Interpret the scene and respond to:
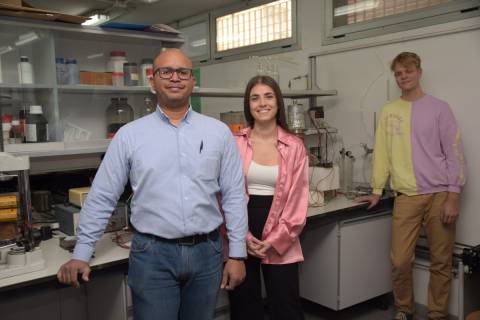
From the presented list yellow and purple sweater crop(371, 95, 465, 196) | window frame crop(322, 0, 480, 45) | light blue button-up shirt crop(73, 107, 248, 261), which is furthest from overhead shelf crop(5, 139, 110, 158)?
window frame crop(322, 0, 480, 45)

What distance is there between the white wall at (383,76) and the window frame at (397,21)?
42 mm

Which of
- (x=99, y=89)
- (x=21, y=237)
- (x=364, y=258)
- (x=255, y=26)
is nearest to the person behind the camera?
(x=21, y=237)

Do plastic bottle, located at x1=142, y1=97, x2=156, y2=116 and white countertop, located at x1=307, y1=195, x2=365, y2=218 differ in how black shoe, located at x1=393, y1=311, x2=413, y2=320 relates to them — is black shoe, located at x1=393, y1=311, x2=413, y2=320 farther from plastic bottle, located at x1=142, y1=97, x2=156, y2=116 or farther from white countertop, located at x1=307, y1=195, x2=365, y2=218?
plastic bottle, located at x1=142, y1=97, x2=156, y2=116

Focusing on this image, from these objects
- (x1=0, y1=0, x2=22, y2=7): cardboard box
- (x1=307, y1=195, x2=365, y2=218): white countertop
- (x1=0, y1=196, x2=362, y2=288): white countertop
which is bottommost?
(x1=307, y1=195, x2=365, y2=218): white countertop

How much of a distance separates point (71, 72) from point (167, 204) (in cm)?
124

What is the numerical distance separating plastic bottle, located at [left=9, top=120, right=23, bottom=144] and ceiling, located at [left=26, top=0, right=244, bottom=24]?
2.00m

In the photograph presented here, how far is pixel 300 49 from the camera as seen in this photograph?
12.4 ft

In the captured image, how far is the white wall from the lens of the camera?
9.16 feet

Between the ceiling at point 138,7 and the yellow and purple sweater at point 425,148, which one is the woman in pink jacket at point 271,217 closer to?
the yellow and purple sweater at point 425,148

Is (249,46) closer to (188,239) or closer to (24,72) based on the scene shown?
(24,72)

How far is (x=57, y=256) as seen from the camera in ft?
6.06

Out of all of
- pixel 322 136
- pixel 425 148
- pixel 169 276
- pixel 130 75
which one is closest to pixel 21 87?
pixel 130 75

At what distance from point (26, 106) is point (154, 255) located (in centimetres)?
126

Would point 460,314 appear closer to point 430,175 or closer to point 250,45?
point 430,175
